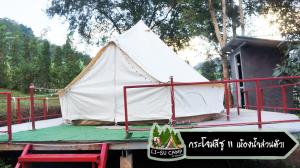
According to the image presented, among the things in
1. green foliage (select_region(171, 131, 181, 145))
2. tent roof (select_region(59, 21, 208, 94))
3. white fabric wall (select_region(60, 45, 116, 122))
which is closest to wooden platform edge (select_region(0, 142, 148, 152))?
green foliage (select_region(171, 131, 181, 145))

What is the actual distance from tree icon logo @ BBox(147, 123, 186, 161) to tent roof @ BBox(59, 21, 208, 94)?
2501 mm

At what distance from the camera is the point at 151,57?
332 inches

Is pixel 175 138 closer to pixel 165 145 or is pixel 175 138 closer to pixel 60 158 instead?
pixel 165 145

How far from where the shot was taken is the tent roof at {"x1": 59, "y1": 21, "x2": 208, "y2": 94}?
779 cm

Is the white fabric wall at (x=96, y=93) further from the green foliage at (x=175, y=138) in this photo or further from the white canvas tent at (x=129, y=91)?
the green foliage at (x=175, y=138)

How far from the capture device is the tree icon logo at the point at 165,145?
484cm

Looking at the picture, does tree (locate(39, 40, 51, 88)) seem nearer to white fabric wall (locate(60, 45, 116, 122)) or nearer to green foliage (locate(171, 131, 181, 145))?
white fabric wall (locate(60, 45, 116, 122))

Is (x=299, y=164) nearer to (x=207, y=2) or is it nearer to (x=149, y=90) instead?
(x=149, y=90)

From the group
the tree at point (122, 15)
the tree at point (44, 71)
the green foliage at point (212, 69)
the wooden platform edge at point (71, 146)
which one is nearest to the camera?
the wooden platform edge at point (71, 146)

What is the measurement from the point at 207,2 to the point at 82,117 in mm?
14061

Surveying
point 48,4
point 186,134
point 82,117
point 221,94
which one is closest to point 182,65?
point 221,94

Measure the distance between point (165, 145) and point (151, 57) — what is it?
3876 mm

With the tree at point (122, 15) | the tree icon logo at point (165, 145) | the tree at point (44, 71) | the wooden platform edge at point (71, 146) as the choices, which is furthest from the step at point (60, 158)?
the tree at point (122, 15)

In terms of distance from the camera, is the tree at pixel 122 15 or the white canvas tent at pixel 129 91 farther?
the tree at pixel 122 15
